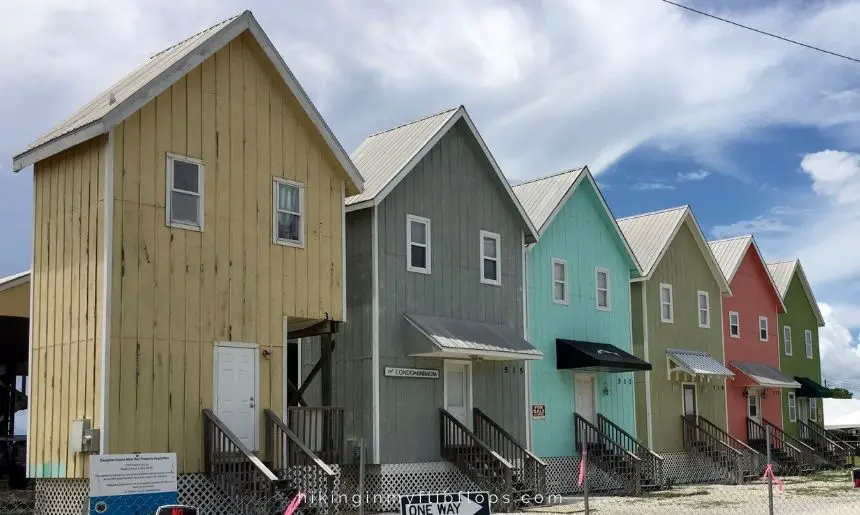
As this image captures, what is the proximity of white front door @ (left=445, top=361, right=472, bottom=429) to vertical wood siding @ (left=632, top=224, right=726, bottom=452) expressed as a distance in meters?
9.57

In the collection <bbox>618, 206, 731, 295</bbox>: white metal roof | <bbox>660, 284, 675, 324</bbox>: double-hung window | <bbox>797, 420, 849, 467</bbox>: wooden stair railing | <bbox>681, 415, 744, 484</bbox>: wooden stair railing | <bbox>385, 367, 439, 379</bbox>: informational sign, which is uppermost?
<bbox>618, 206, 731, 295</bbox>: white metal roof

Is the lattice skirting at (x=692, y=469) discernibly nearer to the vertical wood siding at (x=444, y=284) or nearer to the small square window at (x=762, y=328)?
the small square window at (x=762, y=328)

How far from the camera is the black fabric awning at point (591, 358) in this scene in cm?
2927

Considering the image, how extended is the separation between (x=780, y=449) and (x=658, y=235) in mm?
10299

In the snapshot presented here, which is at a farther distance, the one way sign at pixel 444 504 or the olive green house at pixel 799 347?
the olive green house at pixel 799 347

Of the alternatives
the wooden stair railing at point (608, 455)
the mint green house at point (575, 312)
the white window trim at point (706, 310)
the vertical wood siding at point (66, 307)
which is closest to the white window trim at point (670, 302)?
the white window trim at point (706, 310)

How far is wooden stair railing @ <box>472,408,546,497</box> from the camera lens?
2539 cm

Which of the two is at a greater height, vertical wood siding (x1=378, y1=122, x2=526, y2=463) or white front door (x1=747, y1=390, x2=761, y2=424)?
vertical wood siding (x1=378, y1=122, x2=526, y2=463)

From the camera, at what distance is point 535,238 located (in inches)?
1119

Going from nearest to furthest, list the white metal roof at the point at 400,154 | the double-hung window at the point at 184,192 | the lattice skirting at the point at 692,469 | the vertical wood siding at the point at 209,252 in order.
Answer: the vertical wood siding at the point at 209,252, the double-hung window at the point at 184,192, the white metal roof at the point at 400,154, the lattice skirting at the point at 692,469

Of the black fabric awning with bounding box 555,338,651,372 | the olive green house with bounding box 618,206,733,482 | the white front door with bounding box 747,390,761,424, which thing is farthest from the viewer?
the white front door with bounding box 747,390,761,424

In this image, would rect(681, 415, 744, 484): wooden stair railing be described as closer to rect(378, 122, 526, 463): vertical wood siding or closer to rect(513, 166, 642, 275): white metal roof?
rect(513, 166, 642, 275): white metal roof

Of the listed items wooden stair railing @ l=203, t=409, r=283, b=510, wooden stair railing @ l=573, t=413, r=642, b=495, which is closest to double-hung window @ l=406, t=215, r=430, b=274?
wooden stair railing @ l=573, t=413, r=642, b=495

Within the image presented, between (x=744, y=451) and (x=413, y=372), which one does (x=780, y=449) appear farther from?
(x=413, y=372)
